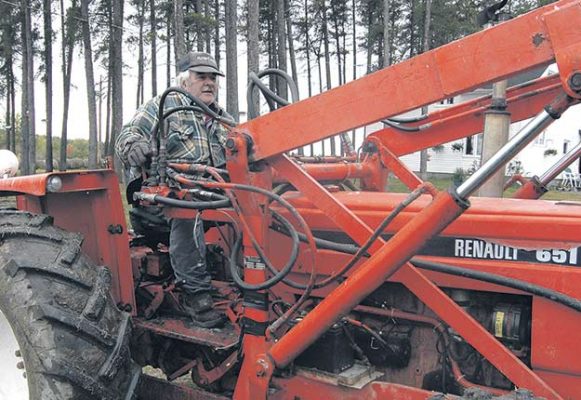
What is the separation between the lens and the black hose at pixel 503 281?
2.32m

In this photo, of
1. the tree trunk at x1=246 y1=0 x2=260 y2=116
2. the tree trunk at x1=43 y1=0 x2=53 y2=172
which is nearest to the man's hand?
the tree trunk at x1=246 y1=0 x2=260 y2=116

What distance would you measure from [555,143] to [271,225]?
29315 millimetres

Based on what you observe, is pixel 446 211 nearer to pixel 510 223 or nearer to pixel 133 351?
pixel 510 223

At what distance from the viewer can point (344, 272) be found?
2.58 meters

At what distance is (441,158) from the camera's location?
31641 mm

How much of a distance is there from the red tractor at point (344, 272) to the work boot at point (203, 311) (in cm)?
5

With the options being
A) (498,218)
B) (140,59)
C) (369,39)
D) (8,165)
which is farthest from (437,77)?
(140,59)

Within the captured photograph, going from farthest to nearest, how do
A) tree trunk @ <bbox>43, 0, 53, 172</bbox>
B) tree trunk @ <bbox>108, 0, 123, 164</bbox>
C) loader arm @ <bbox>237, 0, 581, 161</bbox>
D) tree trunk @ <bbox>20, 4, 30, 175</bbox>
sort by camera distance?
tree trunk @ <bbox>43, 0, 53, 172</bbox>
tree trunk @ <bbox>20, 4, 30, 175</bbox>
tree trunk @ <bbox>108, 0, 123, 164</bbox>
loader arm @ <bbox>237, 0, 581, 161</bbox>

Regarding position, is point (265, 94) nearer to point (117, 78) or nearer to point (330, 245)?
point (330, 245)

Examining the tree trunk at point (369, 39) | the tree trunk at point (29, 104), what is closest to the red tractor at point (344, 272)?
the tree trunk at point (29, 104)

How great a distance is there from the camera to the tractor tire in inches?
99.1

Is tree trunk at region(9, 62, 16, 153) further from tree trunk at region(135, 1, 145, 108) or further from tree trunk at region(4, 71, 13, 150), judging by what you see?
tree trunk at region(135, 1, 145, 108)

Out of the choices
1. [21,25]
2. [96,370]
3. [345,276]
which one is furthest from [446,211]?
[21,25]

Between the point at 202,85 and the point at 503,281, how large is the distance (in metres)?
2.19
